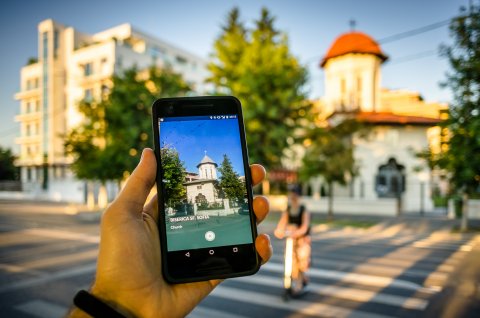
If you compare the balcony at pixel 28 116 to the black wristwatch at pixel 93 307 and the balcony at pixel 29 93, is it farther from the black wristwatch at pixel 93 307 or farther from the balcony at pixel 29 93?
the black wristwatch at pixel 93 307

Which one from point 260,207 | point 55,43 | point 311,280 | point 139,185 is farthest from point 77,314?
point 55,43

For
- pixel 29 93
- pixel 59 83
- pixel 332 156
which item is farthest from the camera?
pixel 29 93

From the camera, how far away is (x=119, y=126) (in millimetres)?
20828

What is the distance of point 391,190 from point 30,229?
25080 mm

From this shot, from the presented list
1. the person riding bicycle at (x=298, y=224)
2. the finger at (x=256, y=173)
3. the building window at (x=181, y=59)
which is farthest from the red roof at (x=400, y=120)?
the building window at (x=181, y=59)

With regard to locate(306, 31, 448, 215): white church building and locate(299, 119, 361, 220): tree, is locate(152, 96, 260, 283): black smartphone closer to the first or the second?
locate(299, 119, 361, 220): tree

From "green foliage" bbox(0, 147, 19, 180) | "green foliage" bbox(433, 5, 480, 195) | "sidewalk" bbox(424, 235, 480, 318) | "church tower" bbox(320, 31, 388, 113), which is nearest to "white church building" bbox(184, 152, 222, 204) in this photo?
"sidewalk" bbox(424, 235, 480, 318)

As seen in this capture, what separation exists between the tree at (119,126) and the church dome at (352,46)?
1664 cm

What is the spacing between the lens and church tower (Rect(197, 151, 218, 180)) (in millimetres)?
2355

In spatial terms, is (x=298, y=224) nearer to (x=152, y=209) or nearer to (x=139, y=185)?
(x=152, y=209)

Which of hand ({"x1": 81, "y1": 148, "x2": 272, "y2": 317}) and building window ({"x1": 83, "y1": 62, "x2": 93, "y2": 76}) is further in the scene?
building window ({"x1": 83, "y1": 62, "x2": 93, "y2": 76})

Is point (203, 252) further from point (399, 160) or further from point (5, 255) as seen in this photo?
point (399, 160)

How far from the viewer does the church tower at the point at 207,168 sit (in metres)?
2.36

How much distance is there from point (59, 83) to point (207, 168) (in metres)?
55.6
